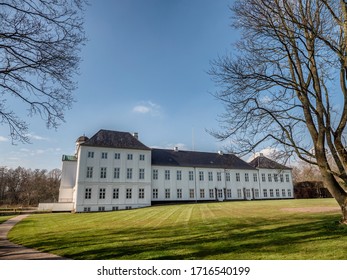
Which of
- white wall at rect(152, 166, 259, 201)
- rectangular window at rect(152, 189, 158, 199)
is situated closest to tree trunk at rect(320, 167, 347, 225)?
white wall at rect(152, 166, 259, 201)

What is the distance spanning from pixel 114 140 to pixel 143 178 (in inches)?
268

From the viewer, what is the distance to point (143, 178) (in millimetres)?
34188

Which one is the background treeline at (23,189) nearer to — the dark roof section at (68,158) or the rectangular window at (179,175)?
the dark roof section at (68,158)

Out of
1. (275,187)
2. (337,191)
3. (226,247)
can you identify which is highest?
(275,187)

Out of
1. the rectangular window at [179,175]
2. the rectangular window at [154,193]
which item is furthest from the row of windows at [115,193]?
the rectangular window at [179,175]

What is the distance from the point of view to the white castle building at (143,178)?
31.2 meters

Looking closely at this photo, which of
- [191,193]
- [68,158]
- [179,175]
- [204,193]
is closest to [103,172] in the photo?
[68,158]

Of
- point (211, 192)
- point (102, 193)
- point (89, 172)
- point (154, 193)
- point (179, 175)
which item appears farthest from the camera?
point (211, 192)

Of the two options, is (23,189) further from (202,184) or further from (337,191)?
(337,191)

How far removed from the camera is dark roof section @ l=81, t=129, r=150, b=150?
32.4m

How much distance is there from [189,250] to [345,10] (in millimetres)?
8871

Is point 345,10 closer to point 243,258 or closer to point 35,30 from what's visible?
point 243,258
